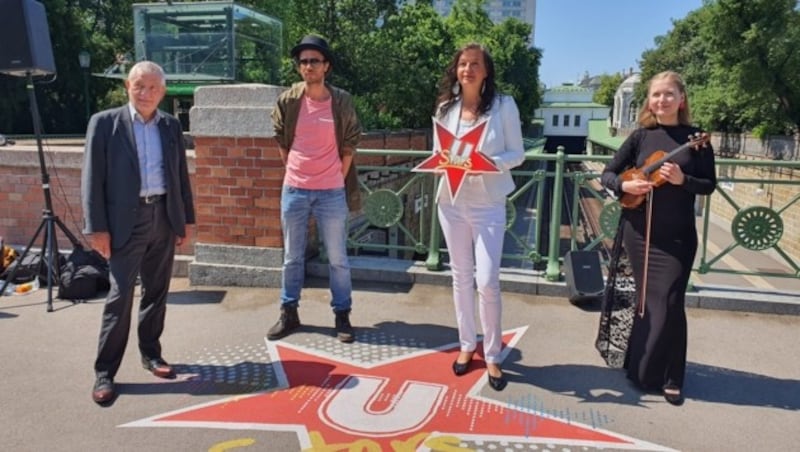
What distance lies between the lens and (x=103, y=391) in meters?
3.30

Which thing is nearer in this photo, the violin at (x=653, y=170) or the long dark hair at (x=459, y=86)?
the violin at (x=653, y=170)

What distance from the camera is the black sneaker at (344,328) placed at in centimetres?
421

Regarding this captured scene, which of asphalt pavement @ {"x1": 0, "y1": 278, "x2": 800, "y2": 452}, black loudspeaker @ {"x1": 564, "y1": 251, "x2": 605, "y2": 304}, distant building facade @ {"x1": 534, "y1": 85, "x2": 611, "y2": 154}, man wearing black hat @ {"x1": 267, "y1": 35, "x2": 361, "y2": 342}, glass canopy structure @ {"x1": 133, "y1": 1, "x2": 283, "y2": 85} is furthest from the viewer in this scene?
distant building facade @ {"x1": 534, "y1": 85, "x2": 611, "y2": 154}

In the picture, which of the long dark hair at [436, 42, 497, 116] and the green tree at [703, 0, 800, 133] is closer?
the long dark hair at [436, 42, 497, 116]

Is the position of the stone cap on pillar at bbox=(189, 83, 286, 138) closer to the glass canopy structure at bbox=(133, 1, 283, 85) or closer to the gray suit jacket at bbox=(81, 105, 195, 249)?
the gray suit jacket at bbox=(81, 105, 195, 249)

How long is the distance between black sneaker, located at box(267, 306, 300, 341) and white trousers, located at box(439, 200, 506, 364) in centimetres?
139

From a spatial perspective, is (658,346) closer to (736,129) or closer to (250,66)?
(250,66)

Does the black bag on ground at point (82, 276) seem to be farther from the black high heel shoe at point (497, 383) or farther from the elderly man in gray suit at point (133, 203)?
the black high heel shoe at point (497, 383)

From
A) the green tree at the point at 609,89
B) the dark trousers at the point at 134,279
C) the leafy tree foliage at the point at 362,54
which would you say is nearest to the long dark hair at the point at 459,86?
the dark trousers at the point at 134,279

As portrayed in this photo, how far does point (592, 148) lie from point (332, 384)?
84847 mm

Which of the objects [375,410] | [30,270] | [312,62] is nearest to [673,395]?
[375,410]

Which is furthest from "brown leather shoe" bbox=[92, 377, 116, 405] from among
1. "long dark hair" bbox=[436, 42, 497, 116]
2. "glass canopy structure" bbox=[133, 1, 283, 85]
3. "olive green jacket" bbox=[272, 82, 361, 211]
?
"glass canopy structure" bbox=[133, 1, 283, 85]

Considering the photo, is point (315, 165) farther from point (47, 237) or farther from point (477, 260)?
point (47, 237)

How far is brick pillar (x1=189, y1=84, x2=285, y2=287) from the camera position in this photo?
17.3 feet
